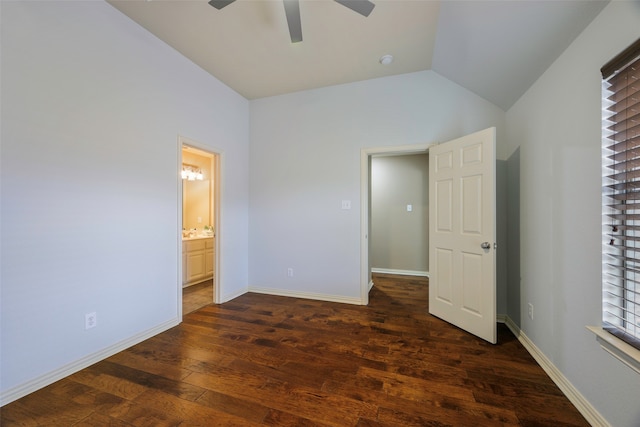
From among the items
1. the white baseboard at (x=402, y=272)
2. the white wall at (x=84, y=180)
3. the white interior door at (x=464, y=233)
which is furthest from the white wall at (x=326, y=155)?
the white baseboard at (x=402, y=272)

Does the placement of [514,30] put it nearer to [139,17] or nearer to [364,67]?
[364,67]

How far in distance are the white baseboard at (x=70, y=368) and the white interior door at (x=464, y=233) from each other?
10.0 ft

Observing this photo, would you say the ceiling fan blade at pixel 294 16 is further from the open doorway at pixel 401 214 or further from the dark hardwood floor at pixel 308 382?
the open doorway at pixel 401 214

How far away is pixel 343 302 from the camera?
3330mm

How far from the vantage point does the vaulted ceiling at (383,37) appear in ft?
5.74

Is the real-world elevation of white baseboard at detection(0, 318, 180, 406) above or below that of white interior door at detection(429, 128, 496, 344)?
below

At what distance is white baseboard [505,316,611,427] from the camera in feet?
4.55

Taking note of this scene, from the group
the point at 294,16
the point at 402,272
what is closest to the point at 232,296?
the point at 402,272

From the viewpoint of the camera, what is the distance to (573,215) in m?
1.59

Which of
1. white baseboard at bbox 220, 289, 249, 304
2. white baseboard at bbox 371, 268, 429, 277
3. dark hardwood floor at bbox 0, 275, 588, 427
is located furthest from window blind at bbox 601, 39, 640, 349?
white baseboard at bbox 220, 289, 249, 304

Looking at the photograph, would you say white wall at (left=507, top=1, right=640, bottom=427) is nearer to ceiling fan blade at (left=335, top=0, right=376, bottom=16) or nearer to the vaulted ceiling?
the vaulted ceiling

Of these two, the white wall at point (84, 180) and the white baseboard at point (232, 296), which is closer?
the white wall at point (84, 180)

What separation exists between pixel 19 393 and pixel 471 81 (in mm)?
4559

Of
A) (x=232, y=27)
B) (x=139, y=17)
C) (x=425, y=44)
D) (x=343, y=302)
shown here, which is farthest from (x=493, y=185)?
(x=139, y=17)
